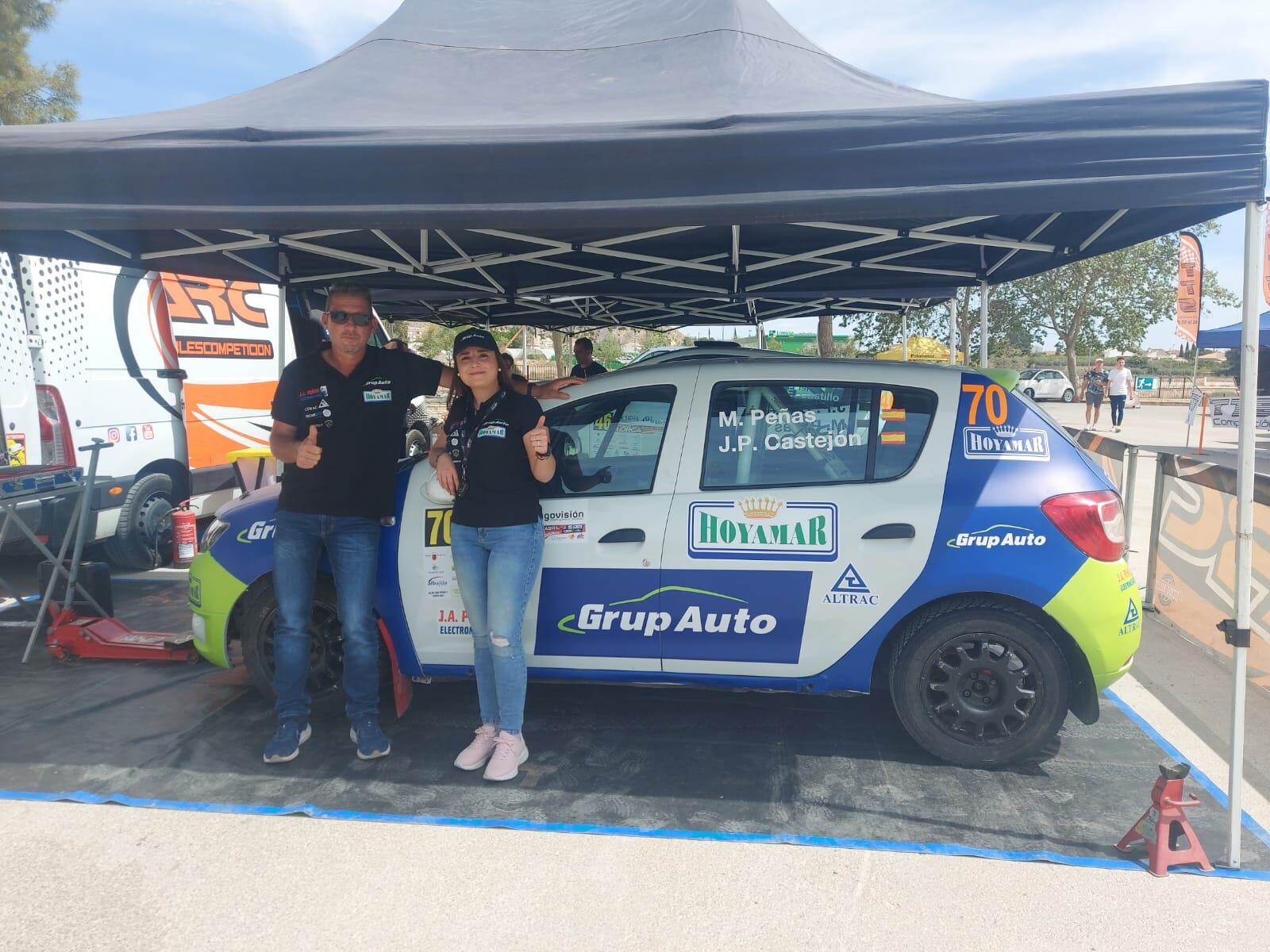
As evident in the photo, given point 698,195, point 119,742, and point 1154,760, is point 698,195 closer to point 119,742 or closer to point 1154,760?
point 1154,760

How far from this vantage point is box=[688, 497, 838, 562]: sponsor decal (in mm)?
3291

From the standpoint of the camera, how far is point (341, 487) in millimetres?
3295

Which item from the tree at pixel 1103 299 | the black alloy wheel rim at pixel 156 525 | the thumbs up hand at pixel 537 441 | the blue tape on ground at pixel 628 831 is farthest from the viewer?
the tree at pixel 1103 299

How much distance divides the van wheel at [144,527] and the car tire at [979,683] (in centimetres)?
561

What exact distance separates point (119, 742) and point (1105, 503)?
416cm

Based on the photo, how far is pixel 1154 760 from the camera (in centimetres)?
351

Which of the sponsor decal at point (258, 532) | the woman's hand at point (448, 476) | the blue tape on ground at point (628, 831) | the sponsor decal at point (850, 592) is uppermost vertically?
the woman's hand at point (448, 476)

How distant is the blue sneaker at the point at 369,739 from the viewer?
349cm

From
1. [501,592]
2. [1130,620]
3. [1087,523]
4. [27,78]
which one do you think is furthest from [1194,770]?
[27,78]

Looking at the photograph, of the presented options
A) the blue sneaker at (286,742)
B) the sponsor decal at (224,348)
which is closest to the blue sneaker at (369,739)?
the blue sneaker at (286,742)

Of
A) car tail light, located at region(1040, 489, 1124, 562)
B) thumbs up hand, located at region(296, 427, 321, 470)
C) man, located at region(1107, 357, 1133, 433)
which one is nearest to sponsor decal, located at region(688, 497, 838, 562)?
car tail light, located at region(1040, 489, 1124, 562)

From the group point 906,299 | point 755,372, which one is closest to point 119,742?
point 755,372

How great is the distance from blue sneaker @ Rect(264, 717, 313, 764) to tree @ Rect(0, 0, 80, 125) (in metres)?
20.6

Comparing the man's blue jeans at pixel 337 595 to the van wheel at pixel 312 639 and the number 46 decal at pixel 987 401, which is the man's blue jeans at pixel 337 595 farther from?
the number 46 decal at pixel 987 401
